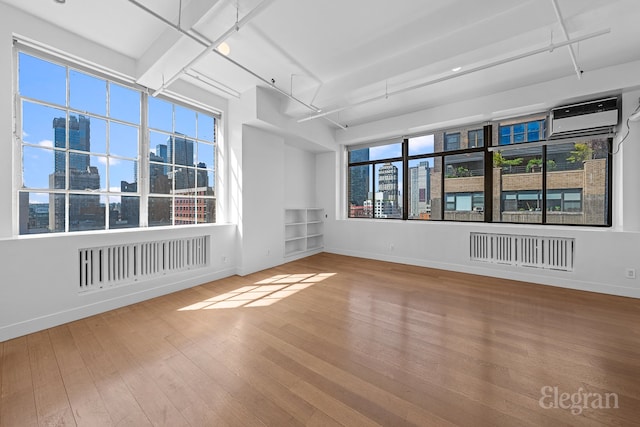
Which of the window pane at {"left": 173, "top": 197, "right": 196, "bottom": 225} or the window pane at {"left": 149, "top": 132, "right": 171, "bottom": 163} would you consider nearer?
the window pane at {"left": 149, "top": 132, "right": 171, "bottom": 163}

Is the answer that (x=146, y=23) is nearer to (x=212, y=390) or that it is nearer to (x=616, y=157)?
(x=212, y=390)

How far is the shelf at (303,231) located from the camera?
625cm

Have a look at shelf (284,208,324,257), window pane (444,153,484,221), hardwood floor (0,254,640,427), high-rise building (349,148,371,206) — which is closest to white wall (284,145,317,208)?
shelf (284,208,324,257)

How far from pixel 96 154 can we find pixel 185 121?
1.46 meters

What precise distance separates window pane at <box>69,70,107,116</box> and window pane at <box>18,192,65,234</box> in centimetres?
122

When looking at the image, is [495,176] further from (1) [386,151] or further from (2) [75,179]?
(2) [75,179]

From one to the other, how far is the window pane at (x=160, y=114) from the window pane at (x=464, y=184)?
555 cm

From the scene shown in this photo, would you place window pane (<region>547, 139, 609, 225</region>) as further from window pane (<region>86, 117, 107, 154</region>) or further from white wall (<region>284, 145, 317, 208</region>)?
window pane (<region>86, 117, 107, 154</region>)

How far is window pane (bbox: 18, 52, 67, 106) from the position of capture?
2.84 m

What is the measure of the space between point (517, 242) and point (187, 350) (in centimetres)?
541

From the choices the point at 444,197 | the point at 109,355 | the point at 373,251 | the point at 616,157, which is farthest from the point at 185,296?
the point at 616,157

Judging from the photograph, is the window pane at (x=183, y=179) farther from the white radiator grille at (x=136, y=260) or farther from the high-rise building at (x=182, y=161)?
the white radiator grille at (x=136, y=260)

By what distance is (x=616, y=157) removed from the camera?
3893 mm

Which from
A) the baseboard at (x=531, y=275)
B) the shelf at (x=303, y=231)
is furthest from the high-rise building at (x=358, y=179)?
the baseboard at (x=531, y=275)
